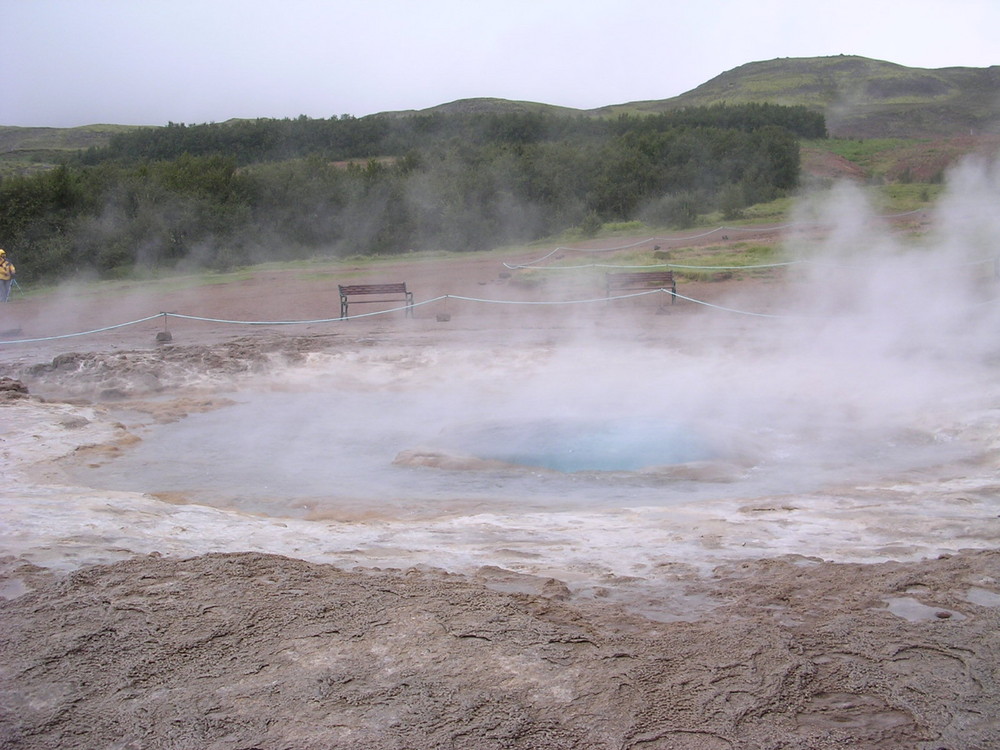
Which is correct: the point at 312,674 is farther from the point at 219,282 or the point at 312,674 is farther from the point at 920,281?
the point at 219,282

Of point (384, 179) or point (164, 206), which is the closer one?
point (164, 206)

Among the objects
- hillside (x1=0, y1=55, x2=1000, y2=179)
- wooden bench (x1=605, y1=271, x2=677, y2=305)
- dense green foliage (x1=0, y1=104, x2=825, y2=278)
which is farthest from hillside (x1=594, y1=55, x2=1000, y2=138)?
wooden bench (x1=605, y1=271, x2=677, y2=305)

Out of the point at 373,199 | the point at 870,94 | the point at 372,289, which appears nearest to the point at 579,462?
the point at 372,289

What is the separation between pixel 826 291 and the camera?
11875 millimetres

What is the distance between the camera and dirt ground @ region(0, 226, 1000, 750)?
251 cm

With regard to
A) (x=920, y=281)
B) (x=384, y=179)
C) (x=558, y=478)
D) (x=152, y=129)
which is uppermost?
(x=152, y=129)

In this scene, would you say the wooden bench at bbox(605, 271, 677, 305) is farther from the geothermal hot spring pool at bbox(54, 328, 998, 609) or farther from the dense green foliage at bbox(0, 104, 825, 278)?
the dense green foliage at bbox(0, 104, 825, 278)

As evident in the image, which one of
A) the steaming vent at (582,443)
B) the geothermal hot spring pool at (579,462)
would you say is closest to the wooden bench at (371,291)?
the geothermal hot spring pool at (579,462)

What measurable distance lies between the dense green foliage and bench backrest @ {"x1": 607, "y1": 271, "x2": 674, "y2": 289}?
9.88 m

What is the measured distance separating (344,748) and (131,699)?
29.6 inches

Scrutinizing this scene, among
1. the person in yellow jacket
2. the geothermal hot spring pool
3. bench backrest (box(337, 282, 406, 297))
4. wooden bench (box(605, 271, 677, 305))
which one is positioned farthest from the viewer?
the person in yellow jacket

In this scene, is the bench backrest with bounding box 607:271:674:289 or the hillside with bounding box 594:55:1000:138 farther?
the hillside with bounding box 594:55:1000:138

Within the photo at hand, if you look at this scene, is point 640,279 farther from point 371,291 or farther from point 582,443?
point 582,443

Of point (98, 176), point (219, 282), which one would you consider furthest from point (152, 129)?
point (219, 282)
